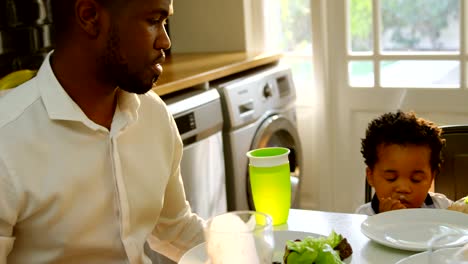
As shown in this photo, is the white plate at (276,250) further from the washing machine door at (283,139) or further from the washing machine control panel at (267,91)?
the washing machine control panel at (267,91)

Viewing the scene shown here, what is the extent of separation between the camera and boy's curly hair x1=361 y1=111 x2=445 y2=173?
1.73m

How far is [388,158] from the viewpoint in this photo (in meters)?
1.72

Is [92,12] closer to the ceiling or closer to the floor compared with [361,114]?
closer to the ceiling

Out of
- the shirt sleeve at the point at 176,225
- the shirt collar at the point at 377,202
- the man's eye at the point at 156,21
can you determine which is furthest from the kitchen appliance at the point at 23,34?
the shirt collar at the point at 377,202

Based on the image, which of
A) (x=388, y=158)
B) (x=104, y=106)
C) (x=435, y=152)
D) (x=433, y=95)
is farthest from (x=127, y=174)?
(x=433, y=95)

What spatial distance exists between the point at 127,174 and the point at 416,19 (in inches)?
83.1

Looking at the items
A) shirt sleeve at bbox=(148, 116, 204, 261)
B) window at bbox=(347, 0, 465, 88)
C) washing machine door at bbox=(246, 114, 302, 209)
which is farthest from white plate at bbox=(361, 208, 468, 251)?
window at bbox=(347, 0, 465, 88)

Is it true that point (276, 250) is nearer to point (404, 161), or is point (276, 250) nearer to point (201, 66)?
point (404, 161)

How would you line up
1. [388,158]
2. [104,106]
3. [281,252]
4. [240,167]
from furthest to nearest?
[240,167] → [388,158] → [104,106] → [281,252]

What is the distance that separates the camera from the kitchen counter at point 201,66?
8.11 feet

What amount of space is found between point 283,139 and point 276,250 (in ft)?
6.45

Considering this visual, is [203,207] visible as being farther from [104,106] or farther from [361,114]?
[104,106]

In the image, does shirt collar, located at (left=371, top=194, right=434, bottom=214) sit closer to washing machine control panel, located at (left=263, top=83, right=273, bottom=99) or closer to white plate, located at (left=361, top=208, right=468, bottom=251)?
white plate, located at (left=361, top=208, right=468, bottom=251)

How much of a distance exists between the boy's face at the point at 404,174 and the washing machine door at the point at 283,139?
1.21 metres
